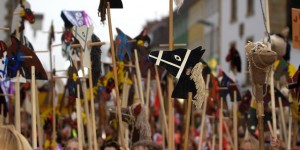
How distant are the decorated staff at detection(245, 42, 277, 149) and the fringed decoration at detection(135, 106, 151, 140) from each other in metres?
2.16

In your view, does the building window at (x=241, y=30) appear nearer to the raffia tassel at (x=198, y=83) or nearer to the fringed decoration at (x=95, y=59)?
the fringed decoration at (x=95, y=59)

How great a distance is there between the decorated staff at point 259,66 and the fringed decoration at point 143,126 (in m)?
2.16

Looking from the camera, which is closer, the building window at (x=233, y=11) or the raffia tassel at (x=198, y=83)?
the raffia tassel at (x=198, y=83)

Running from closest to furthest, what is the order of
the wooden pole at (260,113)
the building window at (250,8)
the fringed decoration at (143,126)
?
the wooden pole at (260,113), the fringed decoration at (143,126), the building window at (250,8)

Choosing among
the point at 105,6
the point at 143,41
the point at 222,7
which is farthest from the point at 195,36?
the point at 105,6

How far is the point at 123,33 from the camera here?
11.1m

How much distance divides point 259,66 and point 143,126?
247 cm

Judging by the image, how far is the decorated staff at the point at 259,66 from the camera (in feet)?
23.3

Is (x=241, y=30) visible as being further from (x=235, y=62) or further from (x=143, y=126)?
(x=143, y=126)

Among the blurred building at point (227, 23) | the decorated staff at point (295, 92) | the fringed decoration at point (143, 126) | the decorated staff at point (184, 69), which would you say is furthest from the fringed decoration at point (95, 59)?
the blurred building at point (227, 23)

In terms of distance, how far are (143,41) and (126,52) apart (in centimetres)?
49

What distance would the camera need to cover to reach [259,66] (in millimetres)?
7156

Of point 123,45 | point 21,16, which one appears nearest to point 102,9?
point 123,45

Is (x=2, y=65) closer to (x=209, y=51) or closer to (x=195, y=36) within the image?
(x=209, y=51)
